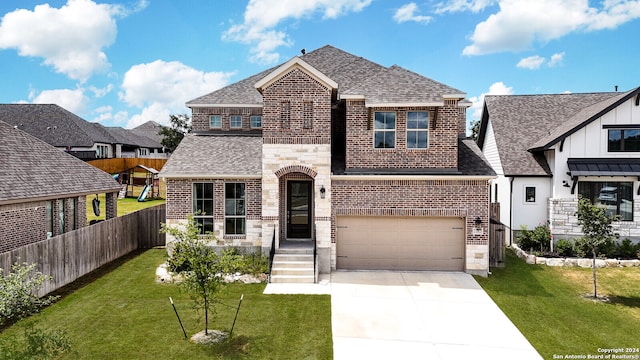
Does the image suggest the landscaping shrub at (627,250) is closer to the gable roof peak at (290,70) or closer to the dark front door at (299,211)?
the dark front door at (299,211)

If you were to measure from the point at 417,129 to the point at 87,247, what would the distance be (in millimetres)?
12425

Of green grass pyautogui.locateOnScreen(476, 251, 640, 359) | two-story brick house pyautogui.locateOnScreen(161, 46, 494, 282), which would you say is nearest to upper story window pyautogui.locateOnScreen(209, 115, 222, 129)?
two-story brick house pyautogui.locateOnScreen(161, 46, 494, 282)

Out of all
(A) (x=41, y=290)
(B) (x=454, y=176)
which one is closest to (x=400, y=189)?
(B) (x=454, y=176)

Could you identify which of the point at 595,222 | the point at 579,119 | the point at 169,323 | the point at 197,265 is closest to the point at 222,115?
the point at 169,323

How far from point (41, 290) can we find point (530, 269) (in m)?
16.3

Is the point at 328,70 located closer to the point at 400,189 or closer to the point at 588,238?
the point at 400,189

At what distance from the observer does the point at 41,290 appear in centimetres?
1122

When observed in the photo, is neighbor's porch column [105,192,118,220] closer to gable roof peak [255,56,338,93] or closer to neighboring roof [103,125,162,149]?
gable roof peak [255,56,338,93]

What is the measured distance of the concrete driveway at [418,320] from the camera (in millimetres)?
8664

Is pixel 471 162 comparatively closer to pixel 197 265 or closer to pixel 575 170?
pixel 575 170

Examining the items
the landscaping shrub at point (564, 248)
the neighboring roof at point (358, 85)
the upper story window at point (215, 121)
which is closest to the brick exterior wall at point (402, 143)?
the neighboring roof at point (358, 85)

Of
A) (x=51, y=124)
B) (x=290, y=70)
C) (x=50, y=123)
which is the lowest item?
(x=290, y=70)

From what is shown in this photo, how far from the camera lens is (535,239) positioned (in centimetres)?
1706

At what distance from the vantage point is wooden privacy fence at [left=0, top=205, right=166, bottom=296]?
11102mm
